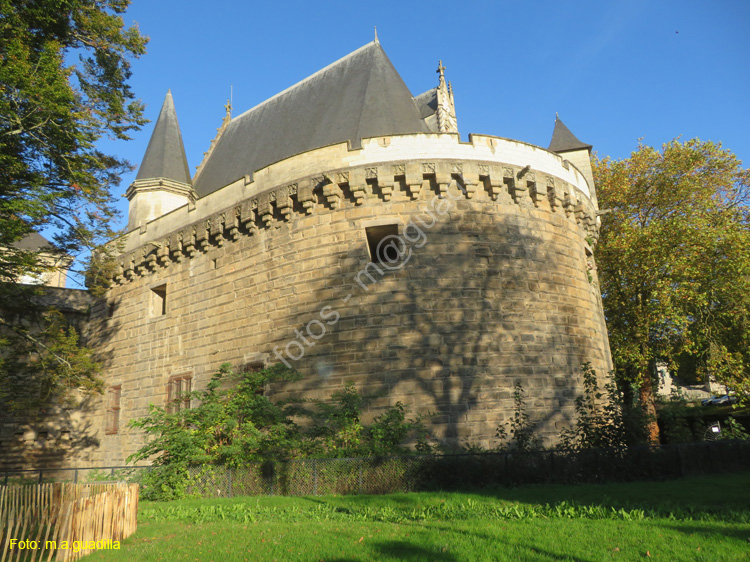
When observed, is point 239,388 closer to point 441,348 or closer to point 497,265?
point 441,348

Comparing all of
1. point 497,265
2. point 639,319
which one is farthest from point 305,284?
point 639,319

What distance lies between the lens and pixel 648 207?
21375mm

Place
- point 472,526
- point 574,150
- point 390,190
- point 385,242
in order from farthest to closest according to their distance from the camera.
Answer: point 574,150
point 385,242
point 390,190
point 472,526

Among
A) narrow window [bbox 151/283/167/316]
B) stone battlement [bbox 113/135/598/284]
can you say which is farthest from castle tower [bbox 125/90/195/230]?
stone battlement [bbox 113/135/598/284]

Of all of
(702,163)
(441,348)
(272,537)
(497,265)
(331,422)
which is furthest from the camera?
(702,163)

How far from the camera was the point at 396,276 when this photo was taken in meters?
11.6

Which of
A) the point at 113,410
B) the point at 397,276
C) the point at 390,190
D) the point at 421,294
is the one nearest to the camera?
the point at 421,294

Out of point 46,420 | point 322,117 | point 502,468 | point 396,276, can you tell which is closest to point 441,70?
point 322,117

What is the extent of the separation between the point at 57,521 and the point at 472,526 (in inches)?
169

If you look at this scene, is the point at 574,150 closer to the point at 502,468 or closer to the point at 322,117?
the point at 322,117

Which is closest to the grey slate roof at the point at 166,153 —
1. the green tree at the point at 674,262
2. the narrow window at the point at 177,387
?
the narrow window at the point at 177,387

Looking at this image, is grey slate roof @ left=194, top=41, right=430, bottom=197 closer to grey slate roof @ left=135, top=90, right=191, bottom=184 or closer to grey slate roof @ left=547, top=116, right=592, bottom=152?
grey slate roof @ left=135, top=90, right=191, bottom=184

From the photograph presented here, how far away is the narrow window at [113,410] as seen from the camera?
54.9 ft

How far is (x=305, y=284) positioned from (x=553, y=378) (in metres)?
6.01
